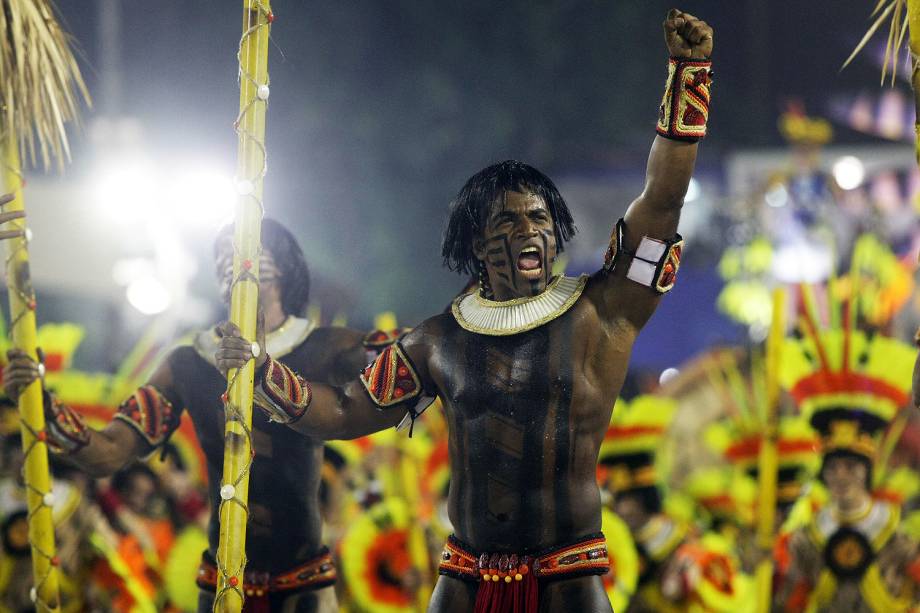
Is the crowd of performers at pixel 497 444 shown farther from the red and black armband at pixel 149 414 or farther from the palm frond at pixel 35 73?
the palm frond at pixel 35 73

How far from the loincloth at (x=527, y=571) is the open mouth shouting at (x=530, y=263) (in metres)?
0.75

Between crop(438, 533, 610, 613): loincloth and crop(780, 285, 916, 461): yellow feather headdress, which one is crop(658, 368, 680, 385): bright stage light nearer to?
crop(780, 285, 916, 461): yellow feather headdress

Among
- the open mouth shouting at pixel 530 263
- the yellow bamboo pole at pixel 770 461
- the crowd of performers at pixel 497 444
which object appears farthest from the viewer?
the yellow bamboo pole at pixel 770 461

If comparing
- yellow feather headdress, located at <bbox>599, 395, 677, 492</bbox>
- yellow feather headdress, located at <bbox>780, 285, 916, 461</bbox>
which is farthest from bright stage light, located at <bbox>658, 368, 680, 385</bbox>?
yellow feather headdress, located at <bbox>780, 285, 916, 461</bbox>

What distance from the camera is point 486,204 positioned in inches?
154

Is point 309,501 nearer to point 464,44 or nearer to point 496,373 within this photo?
point 496,373

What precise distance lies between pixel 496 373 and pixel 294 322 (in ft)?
4.02

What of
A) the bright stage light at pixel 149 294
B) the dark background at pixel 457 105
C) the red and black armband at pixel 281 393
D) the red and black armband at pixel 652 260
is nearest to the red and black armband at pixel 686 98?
the red and black armband at pixel 652 260

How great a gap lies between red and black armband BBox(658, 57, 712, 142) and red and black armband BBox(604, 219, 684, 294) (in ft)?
0.95

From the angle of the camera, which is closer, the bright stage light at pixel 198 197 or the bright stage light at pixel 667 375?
the bright stage light at pixel 198 197

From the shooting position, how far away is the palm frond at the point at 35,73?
4.60 m

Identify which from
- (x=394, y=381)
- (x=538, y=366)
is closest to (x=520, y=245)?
(x=538, y=366)

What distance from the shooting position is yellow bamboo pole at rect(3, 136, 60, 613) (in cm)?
451

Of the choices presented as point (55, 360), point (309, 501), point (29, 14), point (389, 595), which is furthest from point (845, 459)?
point (29, 14)
